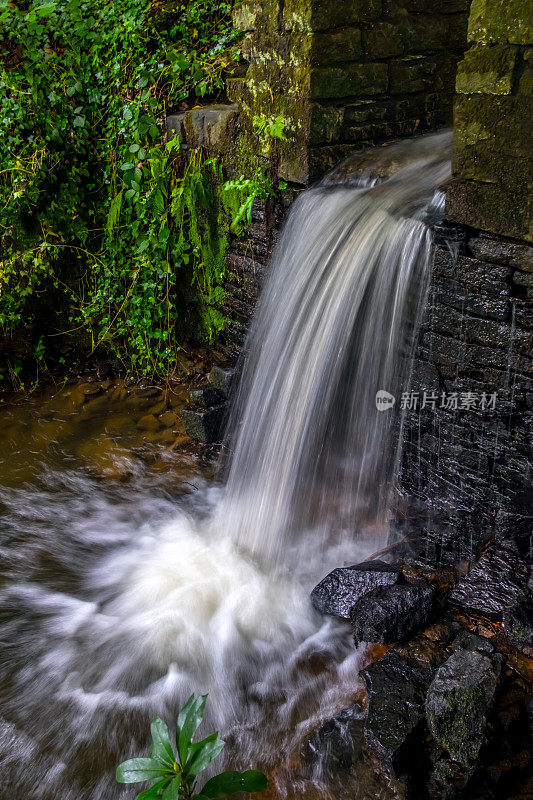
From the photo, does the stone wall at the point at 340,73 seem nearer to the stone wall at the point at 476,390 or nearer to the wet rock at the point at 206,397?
the stone wall at the point at 476,390

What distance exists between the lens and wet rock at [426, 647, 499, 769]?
2270mm

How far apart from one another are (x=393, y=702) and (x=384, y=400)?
164cm

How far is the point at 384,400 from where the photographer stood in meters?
3.61

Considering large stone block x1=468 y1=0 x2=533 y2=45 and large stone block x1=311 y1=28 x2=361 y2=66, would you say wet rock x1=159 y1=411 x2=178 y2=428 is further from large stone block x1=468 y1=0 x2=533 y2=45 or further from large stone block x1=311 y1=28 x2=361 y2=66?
large stone block x1=468 y1=0 x2=533 y2=45

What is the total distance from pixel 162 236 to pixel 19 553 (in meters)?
2.60

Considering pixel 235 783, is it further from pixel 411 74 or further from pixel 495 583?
pixel 411 74

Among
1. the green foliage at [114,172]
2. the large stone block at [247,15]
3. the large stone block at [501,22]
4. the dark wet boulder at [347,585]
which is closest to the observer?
the large stone block at [501,22]

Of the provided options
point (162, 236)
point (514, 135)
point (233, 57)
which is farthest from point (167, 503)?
point (233, 57)

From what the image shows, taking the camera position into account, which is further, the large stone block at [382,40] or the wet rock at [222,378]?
the wet rock at [222,378]

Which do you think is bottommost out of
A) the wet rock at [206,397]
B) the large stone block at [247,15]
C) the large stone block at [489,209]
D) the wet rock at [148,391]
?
the wet rock at [148,391]

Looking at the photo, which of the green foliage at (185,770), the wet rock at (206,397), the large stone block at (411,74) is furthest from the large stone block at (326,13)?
the green foliage at (185,770)

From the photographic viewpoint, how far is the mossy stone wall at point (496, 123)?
2678 millimetres

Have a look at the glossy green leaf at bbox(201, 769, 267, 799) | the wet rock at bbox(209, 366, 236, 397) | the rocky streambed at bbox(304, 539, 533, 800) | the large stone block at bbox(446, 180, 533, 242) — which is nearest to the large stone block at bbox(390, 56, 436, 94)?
the large stone block at bbox(446, 180, 533, 242)

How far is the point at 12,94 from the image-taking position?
16.4ft
